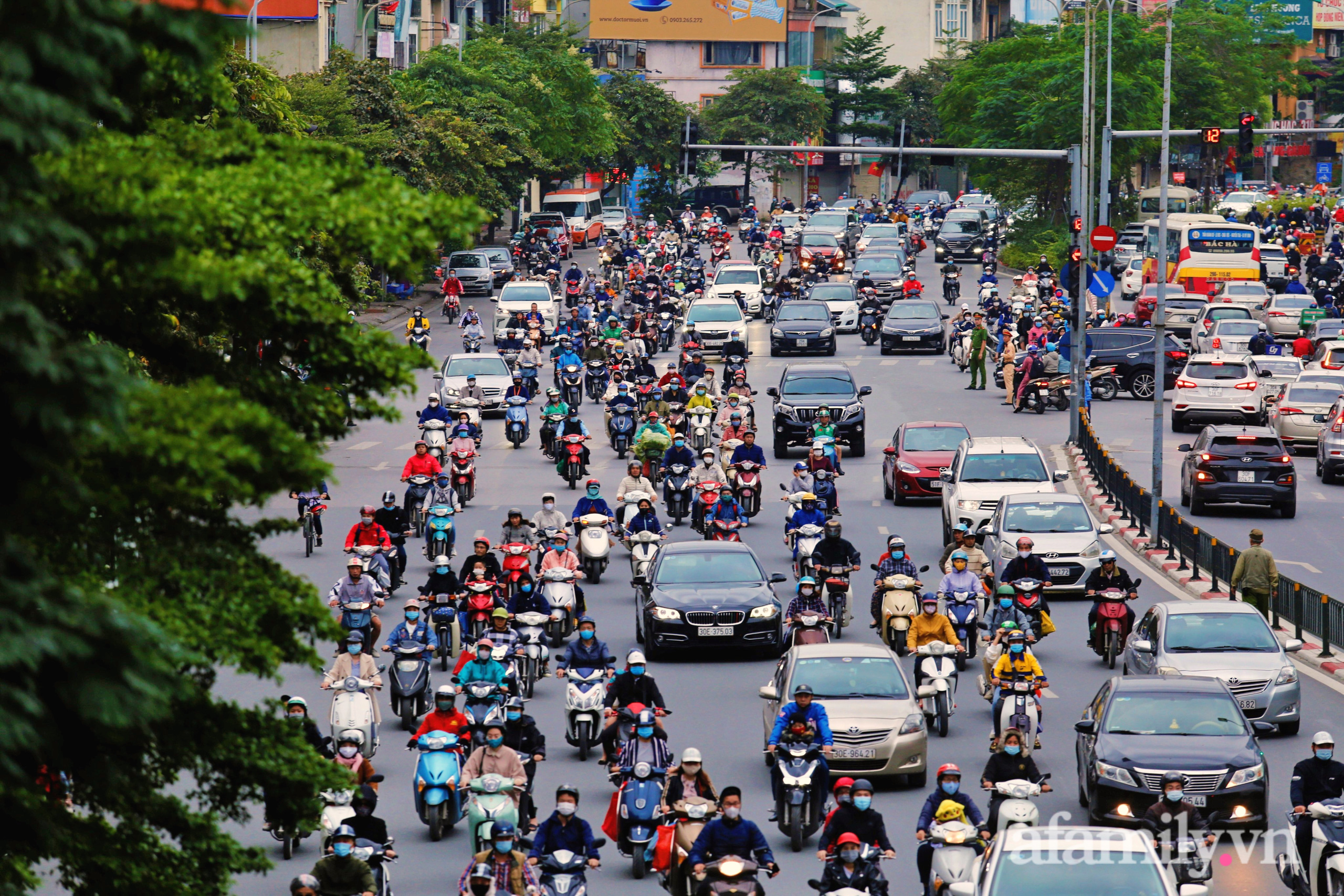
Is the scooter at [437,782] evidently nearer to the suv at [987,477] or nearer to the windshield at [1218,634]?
the windshield at [1218,634]

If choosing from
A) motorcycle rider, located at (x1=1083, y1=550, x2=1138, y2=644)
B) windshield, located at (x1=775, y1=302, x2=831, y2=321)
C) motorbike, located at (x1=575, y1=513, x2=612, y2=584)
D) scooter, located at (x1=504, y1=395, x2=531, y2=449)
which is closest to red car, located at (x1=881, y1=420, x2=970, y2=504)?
motorbike, located at (x1=575, y1=513, x2=612, y2=584)

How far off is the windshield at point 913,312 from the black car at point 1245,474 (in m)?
23.0

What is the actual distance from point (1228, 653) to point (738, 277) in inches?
1795

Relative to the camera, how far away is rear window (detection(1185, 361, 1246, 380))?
44.0m

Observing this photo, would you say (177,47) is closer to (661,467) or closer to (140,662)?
(140,662)

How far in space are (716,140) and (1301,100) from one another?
6120 centimetres

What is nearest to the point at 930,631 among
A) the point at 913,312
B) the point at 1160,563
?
the point at 1160,563

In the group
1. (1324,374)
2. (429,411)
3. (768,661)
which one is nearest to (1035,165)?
(1324,374)

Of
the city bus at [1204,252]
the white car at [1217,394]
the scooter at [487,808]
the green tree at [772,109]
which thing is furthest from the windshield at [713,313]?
the green tree at [772,109]

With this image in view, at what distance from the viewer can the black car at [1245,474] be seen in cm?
3450

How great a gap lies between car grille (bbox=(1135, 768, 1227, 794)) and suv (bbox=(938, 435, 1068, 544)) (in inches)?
531

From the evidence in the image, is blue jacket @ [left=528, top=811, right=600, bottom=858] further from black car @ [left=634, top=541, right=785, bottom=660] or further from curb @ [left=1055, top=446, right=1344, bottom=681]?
curb @ [left=1055, top=446, right=1344, bottom=681]

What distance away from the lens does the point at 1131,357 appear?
49844 mm

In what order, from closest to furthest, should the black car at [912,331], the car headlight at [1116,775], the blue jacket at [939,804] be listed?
the blue jacket at [939,804] → the car headlight at [1116,775] → the black car at [912,331]
